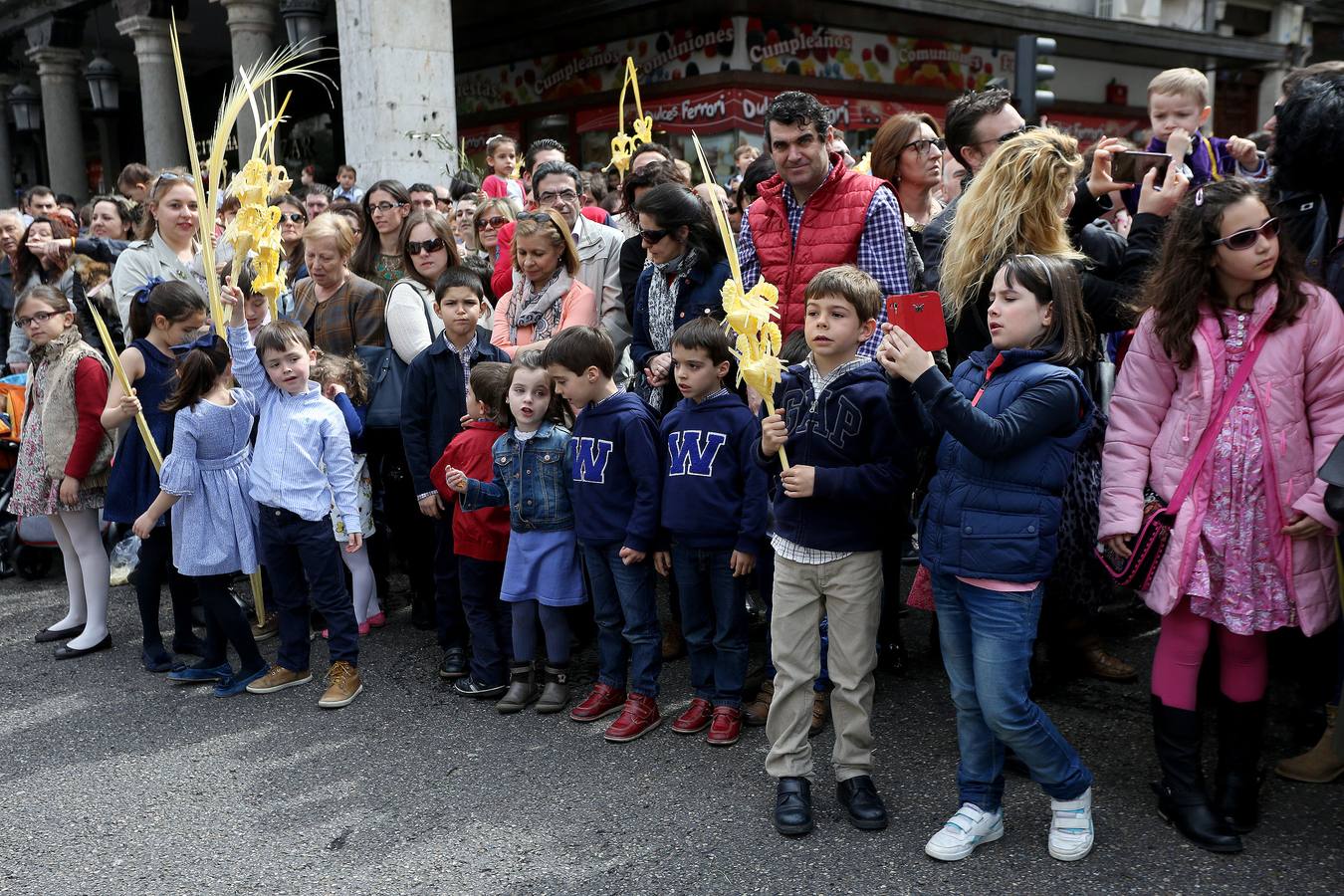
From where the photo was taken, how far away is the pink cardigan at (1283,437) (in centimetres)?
316

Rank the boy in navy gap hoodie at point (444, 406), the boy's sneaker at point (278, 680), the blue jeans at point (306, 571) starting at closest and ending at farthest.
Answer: the blue jeans at point (306, 571) < the boy's sneaker at point (278, 680) < the boy in navy gap hoodie at point (444, 406)

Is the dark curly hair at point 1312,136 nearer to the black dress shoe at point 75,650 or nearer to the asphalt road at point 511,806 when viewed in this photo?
the asphalt road at point 511,806

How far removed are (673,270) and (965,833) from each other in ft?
8.17

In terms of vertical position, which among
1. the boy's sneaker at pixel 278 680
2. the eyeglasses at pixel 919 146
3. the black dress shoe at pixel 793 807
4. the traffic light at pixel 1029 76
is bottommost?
the boy's sneaker at pixel 278 680

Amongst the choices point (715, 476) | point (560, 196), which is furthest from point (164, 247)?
point (715, 476)

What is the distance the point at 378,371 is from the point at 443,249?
690 millimetres

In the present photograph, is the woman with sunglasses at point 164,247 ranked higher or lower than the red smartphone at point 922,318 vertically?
higher

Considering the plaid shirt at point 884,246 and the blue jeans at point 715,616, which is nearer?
the blue jeans at point 715,616

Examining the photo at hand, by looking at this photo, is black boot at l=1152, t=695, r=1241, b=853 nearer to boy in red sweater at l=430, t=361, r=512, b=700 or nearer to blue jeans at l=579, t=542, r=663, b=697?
blue jeans at l=579, t=542, r=663, b=697

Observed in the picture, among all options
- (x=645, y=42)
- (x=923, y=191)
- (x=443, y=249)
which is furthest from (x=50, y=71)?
(x=923, y=191)

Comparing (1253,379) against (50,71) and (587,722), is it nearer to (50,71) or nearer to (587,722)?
(587,722)

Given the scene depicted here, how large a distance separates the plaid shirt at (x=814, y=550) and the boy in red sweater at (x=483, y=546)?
1500 mm

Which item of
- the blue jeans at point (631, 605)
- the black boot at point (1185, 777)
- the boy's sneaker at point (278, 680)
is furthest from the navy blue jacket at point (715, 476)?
the boy's sneaker at point (278, 680)

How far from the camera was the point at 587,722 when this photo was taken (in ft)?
14.3
